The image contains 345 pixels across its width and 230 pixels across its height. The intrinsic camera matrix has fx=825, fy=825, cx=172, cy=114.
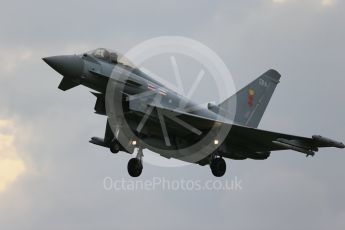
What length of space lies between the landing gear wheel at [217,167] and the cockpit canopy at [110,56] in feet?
17.2

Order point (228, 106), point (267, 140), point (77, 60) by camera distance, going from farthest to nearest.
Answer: point (228, 106), point (267, 140), point (77, 60)

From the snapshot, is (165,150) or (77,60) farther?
(165,150)

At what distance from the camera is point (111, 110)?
104ft

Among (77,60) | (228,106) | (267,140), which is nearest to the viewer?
(77,60)

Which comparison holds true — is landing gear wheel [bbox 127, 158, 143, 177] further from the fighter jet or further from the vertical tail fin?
the vertical tail fin

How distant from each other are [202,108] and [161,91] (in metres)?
2.13

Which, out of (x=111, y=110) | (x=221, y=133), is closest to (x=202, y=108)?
(x=221, y=133)

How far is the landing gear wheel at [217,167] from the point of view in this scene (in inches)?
1302

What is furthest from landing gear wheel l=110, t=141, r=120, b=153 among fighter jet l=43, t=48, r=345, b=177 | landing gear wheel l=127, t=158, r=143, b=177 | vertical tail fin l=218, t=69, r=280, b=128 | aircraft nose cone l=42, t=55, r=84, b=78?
vertical tail fin l=218, t=69, r=280, b=128

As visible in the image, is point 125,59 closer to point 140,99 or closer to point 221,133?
point 140,99

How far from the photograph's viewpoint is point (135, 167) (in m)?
33.1

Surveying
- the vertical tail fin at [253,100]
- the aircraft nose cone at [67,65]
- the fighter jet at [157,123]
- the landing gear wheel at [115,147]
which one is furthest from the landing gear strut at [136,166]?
the aircraft nose cone at [67,65]

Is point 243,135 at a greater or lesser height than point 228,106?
lesser

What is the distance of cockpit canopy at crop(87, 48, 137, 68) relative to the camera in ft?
102
